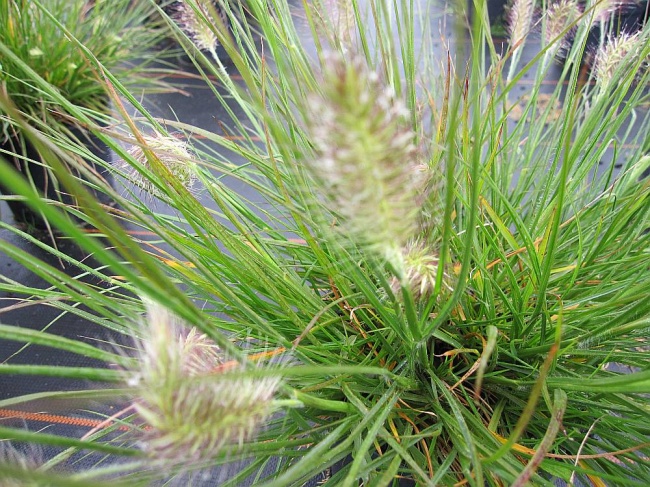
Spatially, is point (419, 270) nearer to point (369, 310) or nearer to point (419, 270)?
point (419, 270)

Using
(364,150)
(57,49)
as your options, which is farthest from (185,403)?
(57,49)

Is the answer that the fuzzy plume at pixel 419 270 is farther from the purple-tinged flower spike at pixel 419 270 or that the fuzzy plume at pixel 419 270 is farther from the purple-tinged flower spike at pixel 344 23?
the purple-tinged flower spike at pixel 344 23

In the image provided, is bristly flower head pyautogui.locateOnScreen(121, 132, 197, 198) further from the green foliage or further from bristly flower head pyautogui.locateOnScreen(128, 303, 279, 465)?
the green foliage

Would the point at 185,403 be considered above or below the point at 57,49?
below

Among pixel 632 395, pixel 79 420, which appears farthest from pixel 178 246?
pixel 79 420

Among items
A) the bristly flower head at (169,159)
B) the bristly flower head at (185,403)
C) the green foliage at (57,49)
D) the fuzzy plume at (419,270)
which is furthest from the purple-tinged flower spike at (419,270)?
the green foliage at (57,49)

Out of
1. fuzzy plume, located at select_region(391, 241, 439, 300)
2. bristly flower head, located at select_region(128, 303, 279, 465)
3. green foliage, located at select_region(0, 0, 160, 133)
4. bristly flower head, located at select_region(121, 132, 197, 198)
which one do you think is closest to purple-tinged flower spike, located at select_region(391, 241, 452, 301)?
fuzzy plume, located at select_region(391, 241, 439, 300)

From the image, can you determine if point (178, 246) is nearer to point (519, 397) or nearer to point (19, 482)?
point (19, 482)
